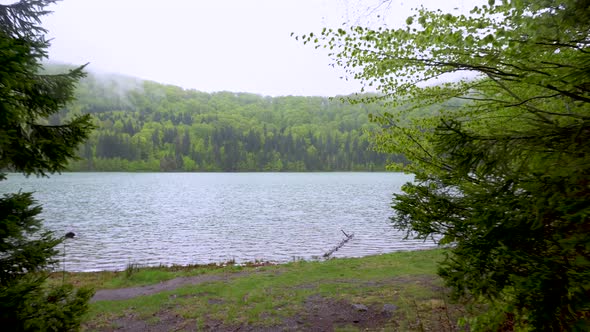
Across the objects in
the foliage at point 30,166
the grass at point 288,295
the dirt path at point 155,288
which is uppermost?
the foliage at point 30,166

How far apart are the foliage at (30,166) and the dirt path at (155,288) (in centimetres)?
697

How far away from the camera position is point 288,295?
10.0 meters

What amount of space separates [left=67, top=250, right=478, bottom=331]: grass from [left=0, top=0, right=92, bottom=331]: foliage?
3.82m

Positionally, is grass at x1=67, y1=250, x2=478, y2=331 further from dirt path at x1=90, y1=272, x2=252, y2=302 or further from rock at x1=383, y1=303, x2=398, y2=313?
dirt path at x1=90, y1=272, x2=252, y2=302

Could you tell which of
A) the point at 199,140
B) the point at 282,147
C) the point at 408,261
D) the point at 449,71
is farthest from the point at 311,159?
the point at 449,71

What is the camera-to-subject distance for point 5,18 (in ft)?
20.7

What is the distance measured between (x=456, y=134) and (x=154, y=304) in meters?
9.36

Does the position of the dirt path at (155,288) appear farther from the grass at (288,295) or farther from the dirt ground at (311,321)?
the dirt ground at (311,321)

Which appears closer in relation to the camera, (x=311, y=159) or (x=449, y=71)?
(x=449, y=71)

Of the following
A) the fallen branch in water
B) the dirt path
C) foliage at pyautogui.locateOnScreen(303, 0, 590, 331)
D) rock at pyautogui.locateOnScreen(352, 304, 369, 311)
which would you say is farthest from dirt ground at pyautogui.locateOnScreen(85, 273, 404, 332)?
the fallen branch in water

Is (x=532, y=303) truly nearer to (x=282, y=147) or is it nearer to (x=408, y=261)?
(x=408, y=261)

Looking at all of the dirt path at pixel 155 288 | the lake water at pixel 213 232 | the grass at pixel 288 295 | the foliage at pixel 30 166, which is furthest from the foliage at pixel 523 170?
the lake water at pixel 213 232

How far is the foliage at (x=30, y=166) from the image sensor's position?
13.3 ft

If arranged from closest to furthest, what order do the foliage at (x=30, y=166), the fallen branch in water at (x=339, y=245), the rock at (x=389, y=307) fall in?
1. the foliage at (x=30, y=166)
2. the rock at (x=389, y=307)
3. the fallen branch in water at (x=339, y=245)
